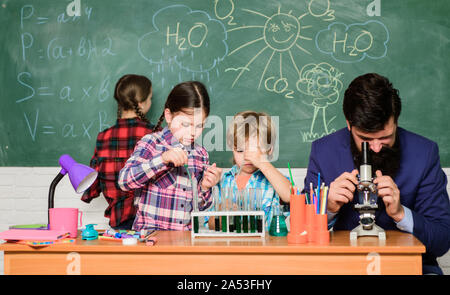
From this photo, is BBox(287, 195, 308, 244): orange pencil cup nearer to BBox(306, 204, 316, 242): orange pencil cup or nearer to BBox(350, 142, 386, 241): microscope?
BBox(306, 204, 316, 242): orange pencil cup

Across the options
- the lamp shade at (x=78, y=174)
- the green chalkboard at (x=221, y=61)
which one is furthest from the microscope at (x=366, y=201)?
the green chalkboard at (x=221, y=61)

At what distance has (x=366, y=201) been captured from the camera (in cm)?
179

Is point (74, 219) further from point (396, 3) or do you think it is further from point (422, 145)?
point (396, 3)

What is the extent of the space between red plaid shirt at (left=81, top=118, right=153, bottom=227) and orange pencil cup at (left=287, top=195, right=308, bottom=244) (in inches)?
56.3

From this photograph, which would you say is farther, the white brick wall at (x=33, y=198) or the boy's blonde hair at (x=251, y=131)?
the white brick wall at (x=33, y=198)

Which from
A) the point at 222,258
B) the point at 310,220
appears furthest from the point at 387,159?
the point at 222,258

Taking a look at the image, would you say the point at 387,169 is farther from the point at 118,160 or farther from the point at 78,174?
the point at 118,160

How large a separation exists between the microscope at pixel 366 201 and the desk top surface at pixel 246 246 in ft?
0.08

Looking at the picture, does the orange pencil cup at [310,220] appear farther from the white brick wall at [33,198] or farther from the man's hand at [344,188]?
the white brick wall at [33,198]

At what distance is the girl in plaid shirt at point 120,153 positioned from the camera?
296 cm

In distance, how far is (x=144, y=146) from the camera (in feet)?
7.68
